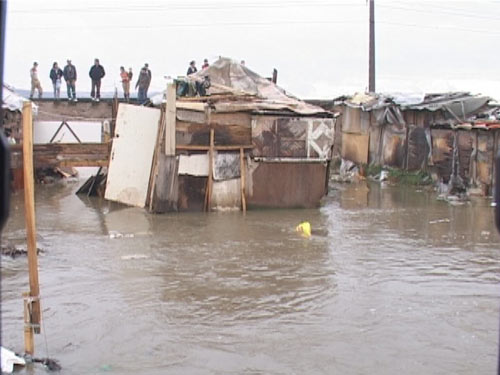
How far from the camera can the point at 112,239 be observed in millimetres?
11492

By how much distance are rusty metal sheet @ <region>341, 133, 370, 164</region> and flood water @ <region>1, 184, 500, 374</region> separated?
9205mm


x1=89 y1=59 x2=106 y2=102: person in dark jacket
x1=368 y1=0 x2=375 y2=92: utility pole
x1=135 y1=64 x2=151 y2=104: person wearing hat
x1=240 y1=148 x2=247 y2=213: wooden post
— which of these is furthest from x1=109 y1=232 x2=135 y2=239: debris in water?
x1=368 y1=0 x2=375 y2=92: utility pole

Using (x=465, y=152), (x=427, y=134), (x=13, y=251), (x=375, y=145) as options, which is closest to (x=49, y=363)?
(x=13, y=251)

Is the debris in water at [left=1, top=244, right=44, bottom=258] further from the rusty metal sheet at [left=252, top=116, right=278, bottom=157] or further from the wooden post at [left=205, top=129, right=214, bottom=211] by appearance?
the rusty metal sheet at [left=252, top=116, right=278, bottom=157]

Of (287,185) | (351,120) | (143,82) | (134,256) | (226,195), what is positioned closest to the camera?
(134,256)

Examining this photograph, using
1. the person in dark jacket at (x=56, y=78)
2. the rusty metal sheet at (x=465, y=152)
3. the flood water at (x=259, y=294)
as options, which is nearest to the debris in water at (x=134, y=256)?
the flood water at (x=259, y=294)

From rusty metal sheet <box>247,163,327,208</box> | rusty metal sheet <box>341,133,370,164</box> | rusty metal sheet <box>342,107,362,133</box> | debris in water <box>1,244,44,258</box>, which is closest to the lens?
debris in water <box>1,244,44,258</box>

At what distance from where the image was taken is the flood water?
6.11m

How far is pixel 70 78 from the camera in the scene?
26.6 meters

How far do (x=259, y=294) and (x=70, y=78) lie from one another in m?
20.5

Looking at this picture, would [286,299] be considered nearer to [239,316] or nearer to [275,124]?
[239,316]

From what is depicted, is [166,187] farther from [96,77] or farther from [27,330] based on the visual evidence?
[96,77]

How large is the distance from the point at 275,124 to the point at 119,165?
3320 mm

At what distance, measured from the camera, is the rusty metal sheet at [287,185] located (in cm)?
1438
